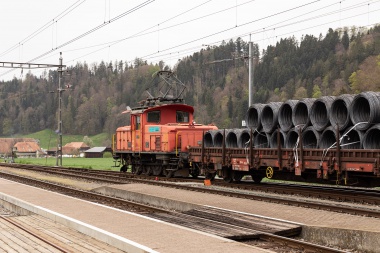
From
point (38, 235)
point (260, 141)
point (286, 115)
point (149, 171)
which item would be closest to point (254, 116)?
point (260, 141)

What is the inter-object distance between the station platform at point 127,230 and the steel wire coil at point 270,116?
8133mm

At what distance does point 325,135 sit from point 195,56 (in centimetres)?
15867

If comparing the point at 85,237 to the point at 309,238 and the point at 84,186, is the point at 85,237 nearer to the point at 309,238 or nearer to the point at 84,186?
the point at 309,238

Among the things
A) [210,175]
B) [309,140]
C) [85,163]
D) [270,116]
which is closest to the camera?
[309,140]

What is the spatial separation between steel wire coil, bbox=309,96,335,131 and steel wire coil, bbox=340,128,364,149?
37.2 inches

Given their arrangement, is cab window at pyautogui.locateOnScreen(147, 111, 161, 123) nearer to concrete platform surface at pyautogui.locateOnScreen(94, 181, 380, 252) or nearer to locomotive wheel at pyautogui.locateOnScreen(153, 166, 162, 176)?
locomotive wheel at pyautogui.locateOnScreen(153, 166, 162, 176)

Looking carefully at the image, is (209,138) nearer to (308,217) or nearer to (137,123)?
(137,123)

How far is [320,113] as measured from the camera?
709 inches

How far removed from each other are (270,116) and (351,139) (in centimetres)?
466

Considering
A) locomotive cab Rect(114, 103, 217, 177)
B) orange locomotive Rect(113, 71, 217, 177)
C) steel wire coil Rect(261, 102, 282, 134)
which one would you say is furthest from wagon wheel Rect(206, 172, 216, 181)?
steel wire coil Rect(261, 102, 282, 134)

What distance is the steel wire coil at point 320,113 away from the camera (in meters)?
17.5

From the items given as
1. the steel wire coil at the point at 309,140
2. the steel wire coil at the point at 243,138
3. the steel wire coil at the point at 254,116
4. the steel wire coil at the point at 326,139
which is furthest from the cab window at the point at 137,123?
the steel wire coil at the point at 326,139

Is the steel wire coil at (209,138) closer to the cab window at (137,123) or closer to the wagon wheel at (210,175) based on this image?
the wagon wheel at (210,175)

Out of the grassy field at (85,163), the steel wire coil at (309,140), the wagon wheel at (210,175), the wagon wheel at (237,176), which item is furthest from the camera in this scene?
the grassy field at (85,163)
